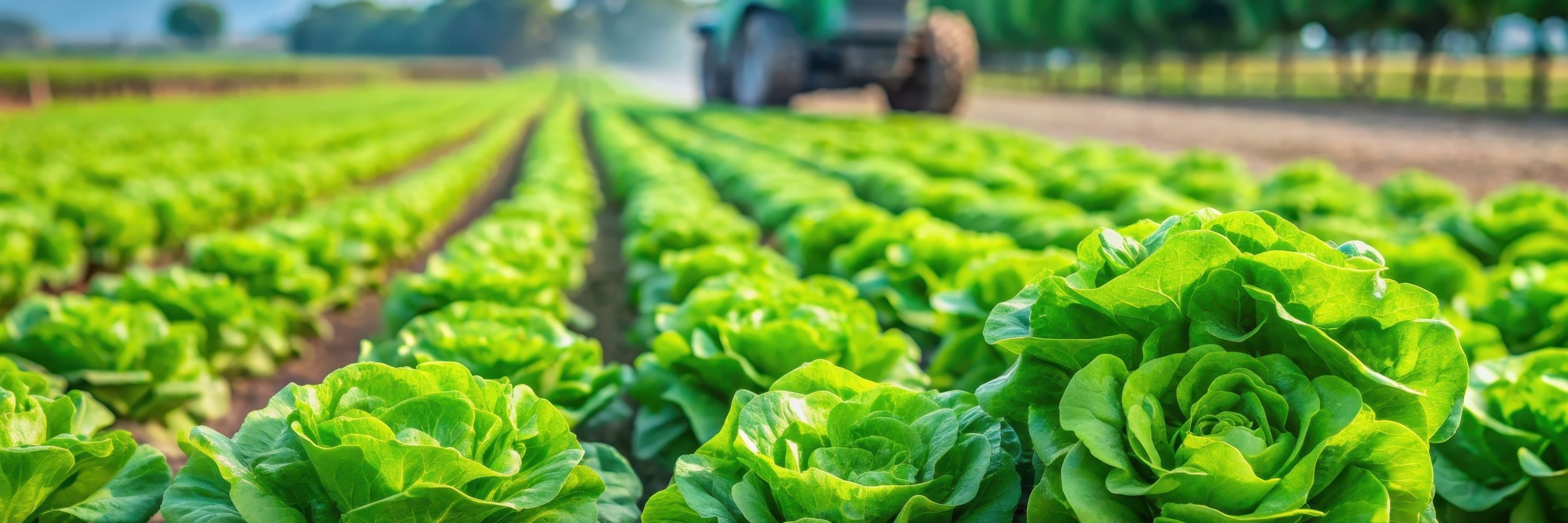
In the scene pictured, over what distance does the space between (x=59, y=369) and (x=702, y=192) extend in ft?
13.5

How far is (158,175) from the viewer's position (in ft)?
33.1

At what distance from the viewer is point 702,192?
22.2ft

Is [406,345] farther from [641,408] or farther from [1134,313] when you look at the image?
[1134,313]

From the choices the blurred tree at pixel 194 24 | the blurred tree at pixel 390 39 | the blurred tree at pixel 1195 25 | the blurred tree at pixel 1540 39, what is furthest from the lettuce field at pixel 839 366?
the blurred tree at pixel 194 24

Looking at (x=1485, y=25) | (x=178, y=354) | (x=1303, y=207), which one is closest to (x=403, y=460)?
(x=178, y=354)

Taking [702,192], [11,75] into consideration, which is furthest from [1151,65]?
[11,75]

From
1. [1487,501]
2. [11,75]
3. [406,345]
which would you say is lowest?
[1487,501]

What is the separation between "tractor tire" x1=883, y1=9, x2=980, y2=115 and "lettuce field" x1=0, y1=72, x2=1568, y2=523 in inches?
454

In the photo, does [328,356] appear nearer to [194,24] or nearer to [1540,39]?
[1540,39]

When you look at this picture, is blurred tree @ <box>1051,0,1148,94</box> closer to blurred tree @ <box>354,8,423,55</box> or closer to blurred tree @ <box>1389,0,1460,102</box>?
blurred tree @ <box>1389,0,1460,102</box>

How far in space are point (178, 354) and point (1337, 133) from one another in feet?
55.4

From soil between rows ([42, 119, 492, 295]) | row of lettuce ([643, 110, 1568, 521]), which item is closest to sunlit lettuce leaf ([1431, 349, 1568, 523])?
row of lettuce ([643, 110, 1568, 521])

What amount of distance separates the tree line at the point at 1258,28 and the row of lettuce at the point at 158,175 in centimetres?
2184

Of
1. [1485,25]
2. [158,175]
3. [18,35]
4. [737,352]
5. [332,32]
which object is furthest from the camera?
[18,35]
